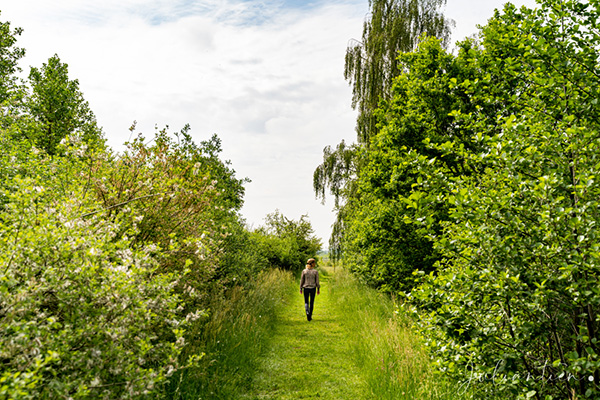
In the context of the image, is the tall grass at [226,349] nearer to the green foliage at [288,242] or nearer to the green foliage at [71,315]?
the green foliage at [71,315]

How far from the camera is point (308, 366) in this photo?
272 inches

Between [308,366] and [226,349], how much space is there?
186cm

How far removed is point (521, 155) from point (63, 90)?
2618 centimetres

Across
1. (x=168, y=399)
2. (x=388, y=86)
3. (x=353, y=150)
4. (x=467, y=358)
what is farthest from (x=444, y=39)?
(x=168, y=399)

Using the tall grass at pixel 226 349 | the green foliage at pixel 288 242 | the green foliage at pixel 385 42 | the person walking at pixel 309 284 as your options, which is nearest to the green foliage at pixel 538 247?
the tall grass at pixel 226 349

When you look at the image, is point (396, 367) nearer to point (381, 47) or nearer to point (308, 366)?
point (308, 366)

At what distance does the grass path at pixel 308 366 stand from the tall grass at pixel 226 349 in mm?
286

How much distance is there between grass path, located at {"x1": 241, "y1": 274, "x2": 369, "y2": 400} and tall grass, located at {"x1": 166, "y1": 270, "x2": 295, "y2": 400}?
0.29 m

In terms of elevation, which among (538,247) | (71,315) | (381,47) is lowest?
(71,315)

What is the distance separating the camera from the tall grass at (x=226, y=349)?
4824 millimetres

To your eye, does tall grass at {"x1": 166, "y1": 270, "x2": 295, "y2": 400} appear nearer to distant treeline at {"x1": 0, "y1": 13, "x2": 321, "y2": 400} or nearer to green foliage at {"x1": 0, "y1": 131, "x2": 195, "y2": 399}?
distant treeline at {"x1": 0, "y1": 13, "x2": 321, "y2": 400}

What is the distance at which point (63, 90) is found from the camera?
69.6 ft

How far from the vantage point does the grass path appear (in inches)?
221

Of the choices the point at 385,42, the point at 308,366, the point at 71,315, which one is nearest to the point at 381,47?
the point at 385,42
